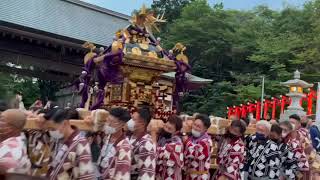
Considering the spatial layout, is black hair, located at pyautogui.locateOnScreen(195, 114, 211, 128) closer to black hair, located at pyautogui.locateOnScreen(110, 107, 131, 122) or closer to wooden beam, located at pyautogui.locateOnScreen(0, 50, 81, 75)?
black hair, located at pyautogui.locateOnScreen(110, 107, 131, 122)

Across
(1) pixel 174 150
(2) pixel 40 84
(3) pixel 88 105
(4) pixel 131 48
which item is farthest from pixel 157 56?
(2) pixel 40 84

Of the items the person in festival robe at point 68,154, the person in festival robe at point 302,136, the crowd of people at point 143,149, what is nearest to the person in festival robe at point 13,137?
the crowd of people at point 143,149

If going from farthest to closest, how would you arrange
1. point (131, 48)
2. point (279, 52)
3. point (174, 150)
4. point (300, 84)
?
point (279, 52) → point (300, 84) → point (131, 48) → point (174, 150)

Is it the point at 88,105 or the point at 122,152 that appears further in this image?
the point at 88,105

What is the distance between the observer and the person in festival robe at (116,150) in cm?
372

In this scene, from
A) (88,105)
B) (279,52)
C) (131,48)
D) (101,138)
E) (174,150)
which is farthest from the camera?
(279,52)

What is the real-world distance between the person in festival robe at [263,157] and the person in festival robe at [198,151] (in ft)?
2.70

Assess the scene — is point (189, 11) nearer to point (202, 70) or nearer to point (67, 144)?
point (202, 70)

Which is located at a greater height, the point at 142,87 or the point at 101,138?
the point at 142,87

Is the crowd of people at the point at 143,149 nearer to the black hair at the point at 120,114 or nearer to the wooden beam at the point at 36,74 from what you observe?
the black hair at the point at 120,114

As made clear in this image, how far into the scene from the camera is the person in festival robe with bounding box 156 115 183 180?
4805 mm

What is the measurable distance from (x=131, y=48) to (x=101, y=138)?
146 inches

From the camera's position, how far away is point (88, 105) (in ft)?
29.0

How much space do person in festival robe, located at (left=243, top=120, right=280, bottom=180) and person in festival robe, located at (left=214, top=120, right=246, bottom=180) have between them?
243 mm
